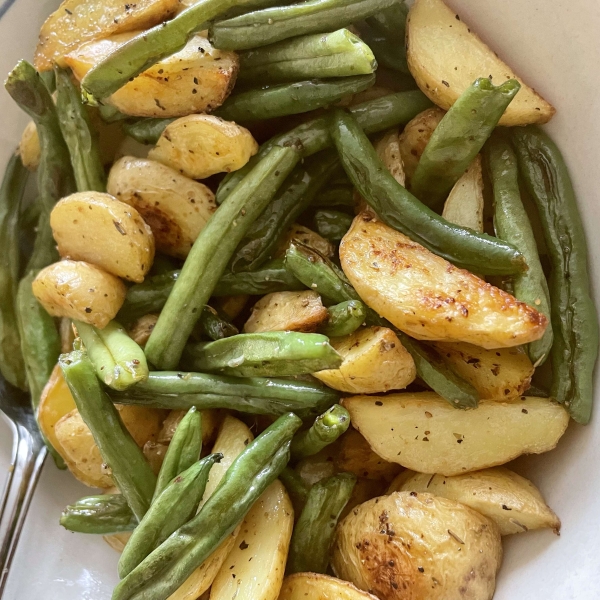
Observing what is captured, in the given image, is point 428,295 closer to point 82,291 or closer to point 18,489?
point 82,291

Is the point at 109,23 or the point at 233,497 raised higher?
the point at 109,23

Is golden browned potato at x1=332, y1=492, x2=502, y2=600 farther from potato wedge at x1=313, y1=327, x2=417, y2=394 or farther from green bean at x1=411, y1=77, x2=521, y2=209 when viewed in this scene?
green bean at x1=411, y1=77, x2=521, y2=209

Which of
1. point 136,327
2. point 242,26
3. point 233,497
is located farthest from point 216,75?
point 233,497

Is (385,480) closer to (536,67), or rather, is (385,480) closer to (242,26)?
(536,67)

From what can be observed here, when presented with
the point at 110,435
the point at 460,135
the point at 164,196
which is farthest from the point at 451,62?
the point at 110,435

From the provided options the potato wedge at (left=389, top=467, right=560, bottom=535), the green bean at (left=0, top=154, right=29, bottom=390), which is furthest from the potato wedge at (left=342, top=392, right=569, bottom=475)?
the green bean at (left=0, top=154, right=29, bottom=390)

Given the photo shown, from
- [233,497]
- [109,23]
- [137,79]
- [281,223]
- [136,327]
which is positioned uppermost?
→ [109,23]

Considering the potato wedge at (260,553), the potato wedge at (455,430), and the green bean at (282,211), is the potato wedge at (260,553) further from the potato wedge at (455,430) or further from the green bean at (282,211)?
the green bean at (282,211)
